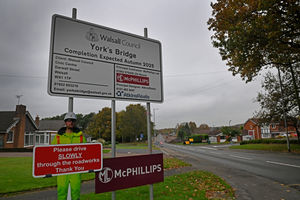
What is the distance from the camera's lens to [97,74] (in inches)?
127

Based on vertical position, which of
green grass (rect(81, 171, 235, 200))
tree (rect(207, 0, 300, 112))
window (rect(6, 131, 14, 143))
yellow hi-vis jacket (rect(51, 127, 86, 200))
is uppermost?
tree (rect(207, 0, 300, 112))

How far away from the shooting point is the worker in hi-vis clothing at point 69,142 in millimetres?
2771

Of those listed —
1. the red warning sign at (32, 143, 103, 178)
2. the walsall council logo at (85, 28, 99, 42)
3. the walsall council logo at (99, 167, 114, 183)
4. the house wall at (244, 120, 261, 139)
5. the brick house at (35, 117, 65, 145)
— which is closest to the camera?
the red warning sign at (32, 143, 103, 178)

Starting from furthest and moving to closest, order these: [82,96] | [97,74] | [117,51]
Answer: [117,51] → [97,74] → [82,96]

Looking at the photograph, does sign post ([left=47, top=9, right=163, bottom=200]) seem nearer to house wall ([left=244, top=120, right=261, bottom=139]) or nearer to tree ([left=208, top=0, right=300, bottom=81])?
tree ([left=208, top=0, right=300, bottom=81])

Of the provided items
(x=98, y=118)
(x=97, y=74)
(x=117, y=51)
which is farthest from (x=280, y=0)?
(x=98, y=118)

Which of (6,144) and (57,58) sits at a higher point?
(57,58)

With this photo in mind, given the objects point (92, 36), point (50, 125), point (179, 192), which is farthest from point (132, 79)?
point (50, 125)

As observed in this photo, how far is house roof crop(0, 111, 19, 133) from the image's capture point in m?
27.6

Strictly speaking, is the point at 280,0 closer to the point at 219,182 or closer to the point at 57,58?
the point at 219,182

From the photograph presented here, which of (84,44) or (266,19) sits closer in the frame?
(84,44)

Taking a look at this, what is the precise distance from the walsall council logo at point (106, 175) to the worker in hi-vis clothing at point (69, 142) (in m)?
0.33

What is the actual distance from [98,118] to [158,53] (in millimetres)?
59682

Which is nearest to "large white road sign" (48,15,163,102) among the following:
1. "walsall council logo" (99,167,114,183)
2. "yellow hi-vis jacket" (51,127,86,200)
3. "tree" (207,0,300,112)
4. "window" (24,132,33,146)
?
"yellow hi-vis jacket" (51,127,86,200)
